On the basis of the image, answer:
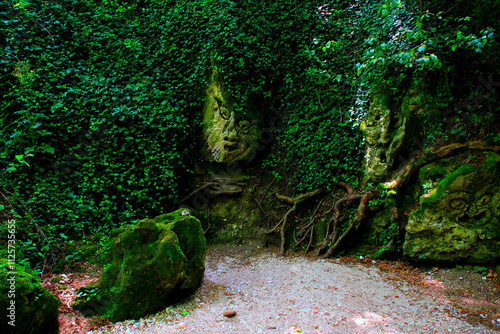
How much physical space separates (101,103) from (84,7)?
10.6 feet

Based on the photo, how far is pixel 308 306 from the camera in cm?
388

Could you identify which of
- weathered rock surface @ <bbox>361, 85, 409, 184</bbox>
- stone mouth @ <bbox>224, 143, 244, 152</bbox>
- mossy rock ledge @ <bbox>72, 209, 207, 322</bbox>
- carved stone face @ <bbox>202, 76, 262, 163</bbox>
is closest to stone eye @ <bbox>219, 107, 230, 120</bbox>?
carved stone face @ <bbox>202, 76, 262, 163</bbox>

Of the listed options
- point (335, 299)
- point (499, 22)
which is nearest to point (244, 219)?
point (335, 299)

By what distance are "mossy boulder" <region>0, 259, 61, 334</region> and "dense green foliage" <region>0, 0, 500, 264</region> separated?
1.79 meters

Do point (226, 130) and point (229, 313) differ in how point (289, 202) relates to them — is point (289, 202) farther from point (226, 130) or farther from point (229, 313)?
point (229, 313)

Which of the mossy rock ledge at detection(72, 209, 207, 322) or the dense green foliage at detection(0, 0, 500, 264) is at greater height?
the dense green foliage at detection(0, 0, 500, 264)

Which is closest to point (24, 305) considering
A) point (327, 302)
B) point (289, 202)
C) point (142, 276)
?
point (142, 276)

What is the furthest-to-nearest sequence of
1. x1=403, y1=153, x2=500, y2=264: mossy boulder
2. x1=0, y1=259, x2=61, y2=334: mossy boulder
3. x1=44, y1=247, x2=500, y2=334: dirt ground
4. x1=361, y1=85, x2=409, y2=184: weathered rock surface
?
1. x1=361, y1=85, x2=409, y2=184: weathered rock surface
2. x1=403, y1=153, x2=500, y2=264: mossy boulder
3. x1=44, y1=247, x2=500, y2=334: dirt ground
4. x1=0, y1=259, x2=61, y2=334: mossy boulder

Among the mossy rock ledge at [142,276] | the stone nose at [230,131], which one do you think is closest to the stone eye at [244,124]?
the stone nose at [230,131]

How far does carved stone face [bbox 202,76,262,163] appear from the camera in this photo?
7441 mm

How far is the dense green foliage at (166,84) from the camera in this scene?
5.25 metres

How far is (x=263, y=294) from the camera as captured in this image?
436 cm

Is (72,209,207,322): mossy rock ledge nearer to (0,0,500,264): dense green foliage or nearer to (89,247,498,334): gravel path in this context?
(89,247,498,334): gravel path

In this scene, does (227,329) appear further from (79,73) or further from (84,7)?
(84,7)
